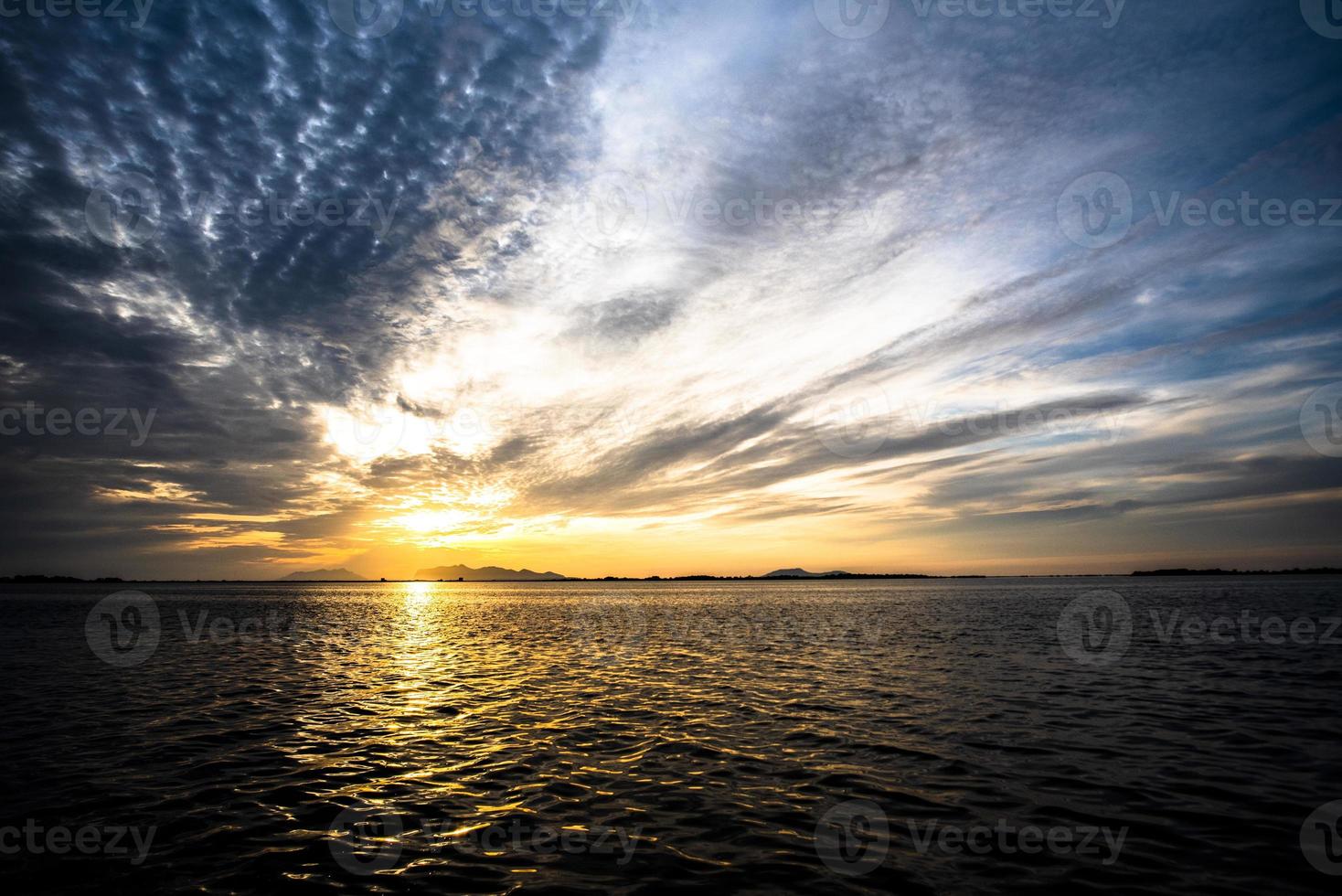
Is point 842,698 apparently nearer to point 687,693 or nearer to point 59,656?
point 687,693

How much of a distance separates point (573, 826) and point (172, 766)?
1179 cm

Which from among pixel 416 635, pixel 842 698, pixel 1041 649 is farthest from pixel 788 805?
pixel 416 635

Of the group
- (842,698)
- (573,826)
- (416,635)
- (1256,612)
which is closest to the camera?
(573,826)

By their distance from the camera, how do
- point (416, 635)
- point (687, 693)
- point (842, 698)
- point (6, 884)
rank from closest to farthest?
point (6, 884), point (842, 698), point (687, 693), point (416, 635)

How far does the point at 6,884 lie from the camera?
31.5ft

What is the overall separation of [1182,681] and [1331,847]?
19.5 m

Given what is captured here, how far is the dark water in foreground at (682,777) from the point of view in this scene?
10.2 metres

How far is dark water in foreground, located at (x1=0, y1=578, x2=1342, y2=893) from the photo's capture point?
401 inches

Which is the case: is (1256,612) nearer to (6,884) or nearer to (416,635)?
(416,635)

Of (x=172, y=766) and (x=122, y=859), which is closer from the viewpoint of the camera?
(x=122, y=859)

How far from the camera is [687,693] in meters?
25.4

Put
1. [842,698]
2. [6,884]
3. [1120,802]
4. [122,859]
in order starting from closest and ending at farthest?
[6,884], [122,859], [1120,802], [842,698]

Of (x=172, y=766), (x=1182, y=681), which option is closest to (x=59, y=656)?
(x=172, y=766)

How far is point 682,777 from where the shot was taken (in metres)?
14.8
